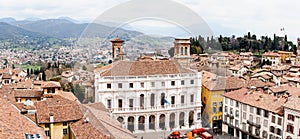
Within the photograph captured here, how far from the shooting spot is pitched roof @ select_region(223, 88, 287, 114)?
15.8m

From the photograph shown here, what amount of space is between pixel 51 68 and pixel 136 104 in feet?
137

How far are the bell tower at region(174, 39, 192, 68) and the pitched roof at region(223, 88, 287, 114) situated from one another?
1205 centimetres

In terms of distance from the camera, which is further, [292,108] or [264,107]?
[264,107]

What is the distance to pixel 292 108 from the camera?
14273 millimetres

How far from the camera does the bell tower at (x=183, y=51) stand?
4809mm

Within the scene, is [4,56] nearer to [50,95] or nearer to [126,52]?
[50,95]

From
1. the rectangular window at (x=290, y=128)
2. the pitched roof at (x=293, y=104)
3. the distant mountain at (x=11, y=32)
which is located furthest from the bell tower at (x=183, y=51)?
the distant mountain at (x=11, y=32)

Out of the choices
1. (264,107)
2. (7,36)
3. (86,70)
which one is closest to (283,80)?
(264,107)

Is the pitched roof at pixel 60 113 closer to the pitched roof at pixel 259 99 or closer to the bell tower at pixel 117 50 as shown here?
the bell tower at pixel 117 50

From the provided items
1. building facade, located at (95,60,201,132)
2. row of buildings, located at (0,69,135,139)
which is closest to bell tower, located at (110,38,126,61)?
building facade, located at (95,60,201,132)

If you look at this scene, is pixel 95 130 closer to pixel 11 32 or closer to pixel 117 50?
pixel 117 50

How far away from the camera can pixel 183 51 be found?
193 inches

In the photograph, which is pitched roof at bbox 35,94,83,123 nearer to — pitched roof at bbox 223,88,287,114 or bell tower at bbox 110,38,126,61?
bell tower at bbox 110,38,126,61

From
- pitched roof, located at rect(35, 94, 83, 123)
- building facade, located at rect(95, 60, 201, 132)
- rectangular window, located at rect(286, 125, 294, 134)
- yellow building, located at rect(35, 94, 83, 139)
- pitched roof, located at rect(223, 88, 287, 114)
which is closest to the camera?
building facade, located at rect(95, 60, 201, 132)
